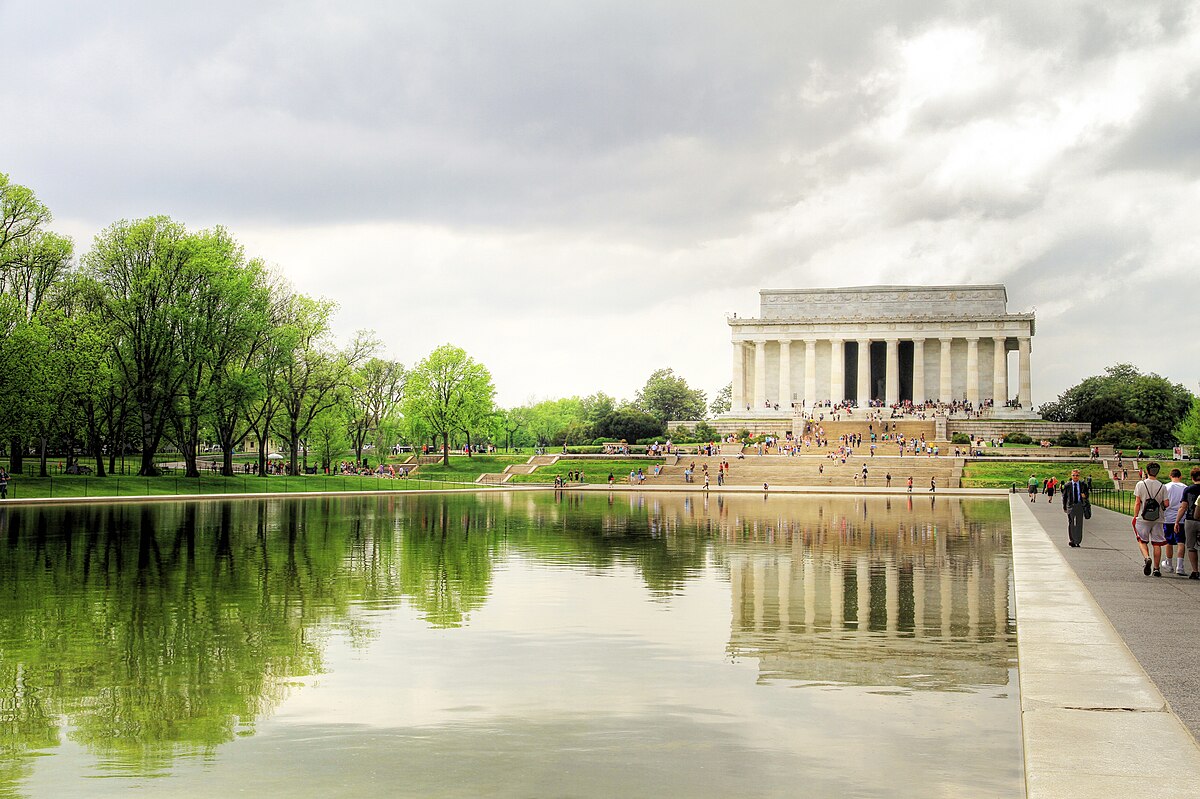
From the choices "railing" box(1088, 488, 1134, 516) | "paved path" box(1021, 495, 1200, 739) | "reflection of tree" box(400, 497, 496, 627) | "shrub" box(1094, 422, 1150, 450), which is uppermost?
"shrub" box(1094, 422, 1150, 450)

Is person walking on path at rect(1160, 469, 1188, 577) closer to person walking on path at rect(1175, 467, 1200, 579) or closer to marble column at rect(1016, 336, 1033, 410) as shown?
person walking on path at rect(1175, 467, 1200, 579)

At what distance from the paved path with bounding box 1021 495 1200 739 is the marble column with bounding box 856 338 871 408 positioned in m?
85.1

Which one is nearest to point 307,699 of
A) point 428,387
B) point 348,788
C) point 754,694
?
point 348,788

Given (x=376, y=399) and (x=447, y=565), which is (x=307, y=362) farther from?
(x=447, y=565)

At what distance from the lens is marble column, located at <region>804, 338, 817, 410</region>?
112 meters

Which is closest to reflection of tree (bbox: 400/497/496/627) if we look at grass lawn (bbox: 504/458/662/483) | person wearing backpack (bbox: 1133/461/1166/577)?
person wearing backpack (bbox: 1133/461/1166/577)

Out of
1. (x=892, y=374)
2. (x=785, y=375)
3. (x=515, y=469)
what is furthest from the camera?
(x=785, y=375)

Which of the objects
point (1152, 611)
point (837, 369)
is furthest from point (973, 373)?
point (1152, 611)

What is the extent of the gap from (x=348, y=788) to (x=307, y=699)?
2807mm

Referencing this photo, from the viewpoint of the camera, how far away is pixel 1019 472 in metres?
68.6

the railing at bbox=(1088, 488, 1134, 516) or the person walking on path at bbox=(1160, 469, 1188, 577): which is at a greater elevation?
the person walking on path at bbox=(1160, 469, 1188, 577)

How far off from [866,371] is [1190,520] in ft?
315

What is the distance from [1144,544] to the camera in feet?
61.5

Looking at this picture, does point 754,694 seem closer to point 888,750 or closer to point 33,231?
point 888,750
